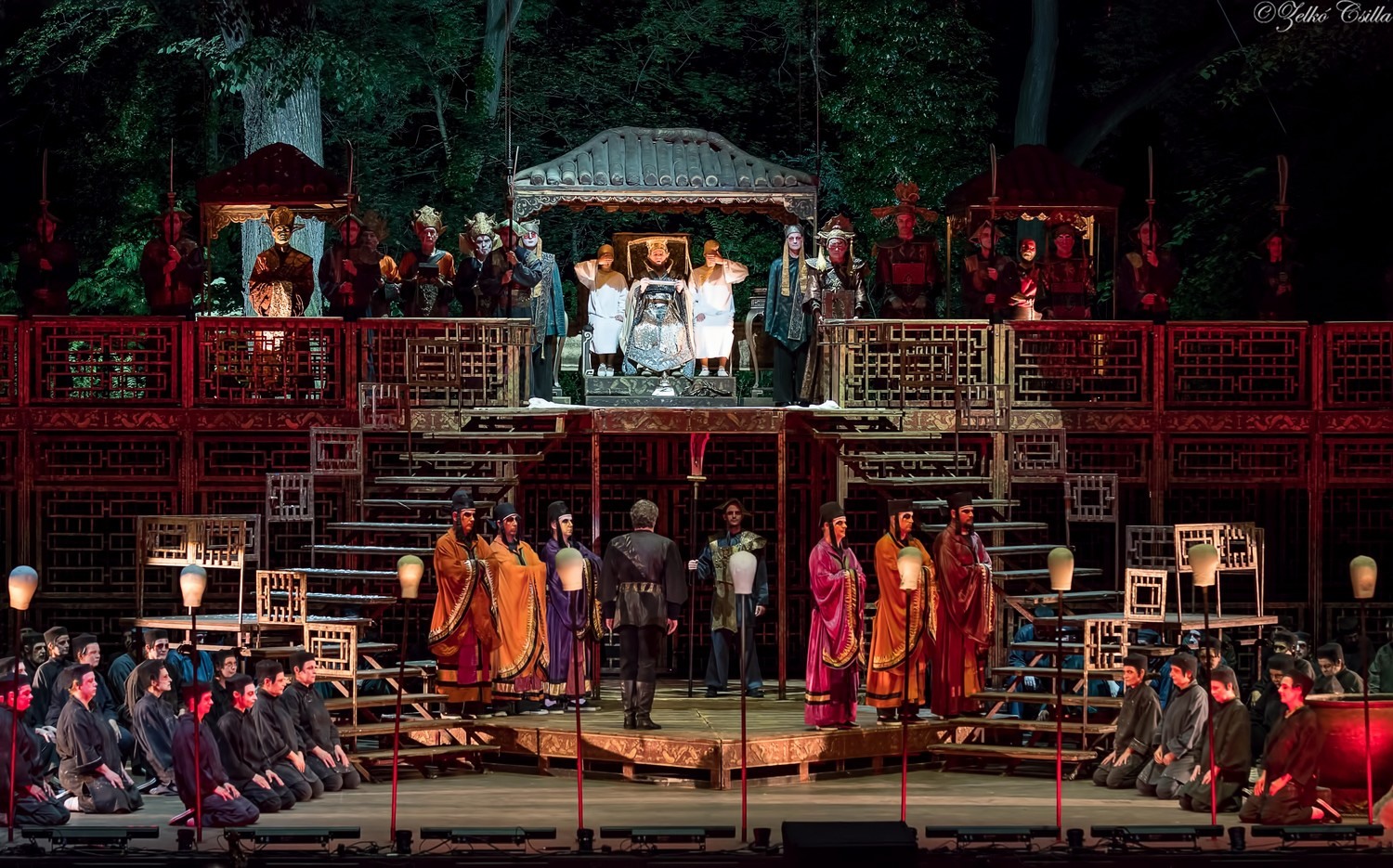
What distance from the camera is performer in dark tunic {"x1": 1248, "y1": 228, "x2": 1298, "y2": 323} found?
19.5 m

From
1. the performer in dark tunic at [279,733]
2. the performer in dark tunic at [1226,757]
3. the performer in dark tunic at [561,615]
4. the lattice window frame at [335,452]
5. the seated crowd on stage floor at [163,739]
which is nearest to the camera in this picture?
the seated crowd on stage floor at [163,739]

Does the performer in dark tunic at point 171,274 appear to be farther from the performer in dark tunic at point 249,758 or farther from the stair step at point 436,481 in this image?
the performer in dark tunic at point 249,758

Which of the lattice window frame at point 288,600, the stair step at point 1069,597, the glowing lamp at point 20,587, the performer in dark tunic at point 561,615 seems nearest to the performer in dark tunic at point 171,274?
the lattice window frame at point 288,600

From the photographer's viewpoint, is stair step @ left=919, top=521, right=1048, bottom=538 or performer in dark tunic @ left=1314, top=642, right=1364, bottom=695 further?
stair step @ left=919, top=521, right=1048, bottom=538

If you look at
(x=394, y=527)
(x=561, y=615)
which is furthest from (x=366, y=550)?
(x=561, y=615)

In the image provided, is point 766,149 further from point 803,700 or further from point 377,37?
point 803,700

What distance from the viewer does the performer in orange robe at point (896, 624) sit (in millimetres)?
16062

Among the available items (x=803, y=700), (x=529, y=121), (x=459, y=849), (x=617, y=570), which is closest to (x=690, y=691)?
(x=803, y=700)

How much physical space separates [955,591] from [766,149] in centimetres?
1489

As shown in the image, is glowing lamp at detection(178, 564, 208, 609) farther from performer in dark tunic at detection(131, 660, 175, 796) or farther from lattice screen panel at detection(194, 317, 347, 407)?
lattice screen panel at detection(194, 317, 347, 407)

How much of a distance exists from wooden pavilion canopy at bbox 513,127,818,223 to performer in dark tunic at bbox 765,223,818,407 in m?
0.67

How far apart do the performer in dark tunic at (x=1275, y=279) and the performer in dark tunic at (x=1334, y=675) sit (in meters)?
4.97

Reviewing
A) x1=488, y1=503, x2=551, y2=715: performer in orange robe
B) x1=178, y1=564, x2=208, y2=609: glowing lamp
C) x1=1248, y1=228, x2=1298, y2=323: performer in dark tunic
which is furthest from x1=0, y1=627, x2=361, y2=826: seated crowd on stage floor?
x1=1248, y1=228, x2=1298, y2=323: performer in dark tunic

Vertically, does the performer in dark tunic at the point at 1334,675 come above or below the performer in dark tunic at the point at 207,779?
above
